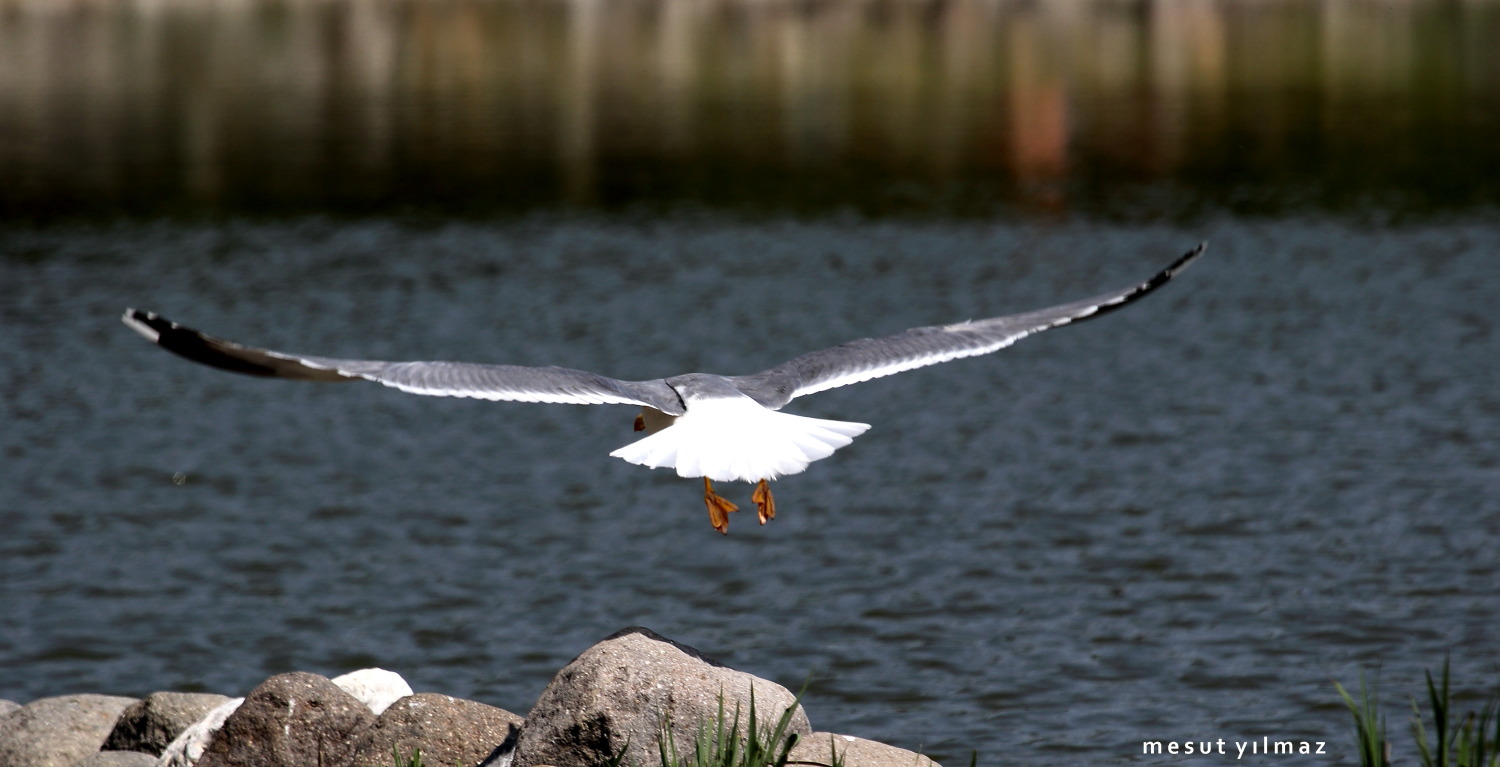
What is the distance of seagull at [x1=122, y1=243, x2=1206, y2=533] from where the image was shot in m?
8.20

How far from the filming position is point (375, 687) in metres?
10.8

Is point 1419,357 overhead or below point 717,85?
below

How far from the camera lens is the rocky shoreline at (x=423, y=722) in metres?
8.96

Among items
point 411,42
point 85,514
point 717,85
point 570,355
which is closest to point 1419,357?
point 570,355

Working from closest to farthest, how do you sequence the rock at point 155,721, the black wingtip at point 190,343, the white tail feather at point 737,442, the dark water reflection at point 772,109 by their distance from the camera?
the black wingtip at point 190,343 < the white tail feather at point 737,442 < the rock at point 155,721 < the dark water reflection at point 772,109

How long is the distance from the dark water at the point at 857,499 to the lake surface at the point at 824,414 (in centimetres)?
7

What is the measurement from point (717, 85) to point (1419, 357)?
117 feet

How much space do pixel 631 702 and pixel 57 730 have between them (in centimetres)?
393

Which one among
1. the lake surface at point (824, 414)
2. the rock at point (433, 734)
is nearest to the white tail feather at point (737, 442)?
the rock at point (433, 734)

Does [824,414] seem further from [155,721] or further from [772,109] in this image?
[772,109]

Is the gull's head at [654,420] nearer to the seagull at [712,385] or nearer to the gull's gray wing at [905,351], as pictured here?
the seagull at [712,385]

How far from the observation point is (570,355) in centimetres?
2302

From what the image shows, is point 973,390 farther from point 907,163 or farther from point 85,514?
point 907,163

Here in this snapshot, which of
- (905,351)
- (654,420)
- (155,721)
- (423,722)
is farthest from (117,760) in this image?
(905,351)
